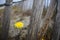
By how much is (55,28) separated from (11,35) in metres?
0.73

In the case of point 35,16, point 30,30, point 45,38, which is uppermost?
point 35,16

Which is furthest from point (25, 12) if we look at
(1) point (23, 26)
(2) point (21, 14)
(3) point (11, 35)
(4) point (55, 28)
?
(4) point (55, 28)

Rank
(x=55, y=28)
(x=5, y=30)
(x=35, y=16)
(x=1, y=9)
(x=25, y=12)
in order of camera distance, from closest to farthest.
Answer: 1. (x=35, y=16)
2. (x=5, y=30)
3. (x=55, y=28)
4. (x=1, y=9)
5. (x=25, y=12)

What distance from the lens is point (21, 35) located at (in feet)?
7.90

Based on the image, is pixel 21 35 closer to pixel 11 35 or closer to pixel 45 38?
pixel 11 35

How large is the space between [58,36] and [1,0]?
124 cm

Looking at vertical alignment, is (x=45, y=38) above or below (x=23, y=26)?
below

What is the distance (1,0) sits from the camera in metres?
2.67

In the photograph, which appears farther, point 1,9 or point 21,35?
point 1,9

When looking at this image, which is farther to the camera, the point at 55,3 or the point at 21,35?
the point at 21,35

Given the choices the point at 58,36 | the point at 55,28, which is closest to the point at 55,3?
the point at 55,28

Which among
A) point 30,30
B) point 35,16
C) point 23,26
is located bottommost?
point 23,26

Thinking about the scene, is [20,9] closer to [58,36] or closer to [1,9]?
[1,9]

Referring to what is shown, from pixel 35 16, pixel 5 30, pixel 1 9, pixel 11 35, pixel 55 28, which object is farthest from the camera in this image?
pixel 1 9
